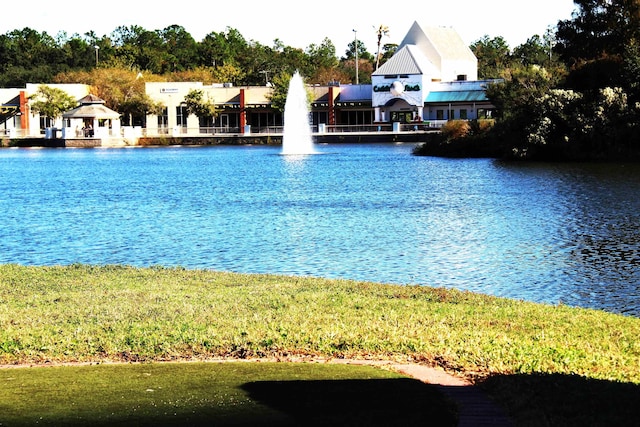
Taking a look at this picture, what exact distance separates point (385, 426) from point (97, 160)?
6916 centimetres

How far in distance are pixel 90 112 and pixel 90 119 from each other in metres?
5.15

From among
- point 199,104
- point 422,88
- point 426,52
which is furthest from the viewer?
point 426,52

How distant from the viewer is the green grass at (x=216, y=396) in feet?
26.3

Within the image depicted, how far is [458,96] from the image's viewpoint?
102625 mm

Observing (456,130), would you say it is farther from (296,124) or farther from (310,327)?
(310,327)

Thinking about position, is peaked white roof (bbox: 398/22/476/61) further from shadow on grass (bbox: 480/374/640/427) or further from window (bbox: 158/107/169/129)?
shadow on grass (bbox: 480/374/640/427)

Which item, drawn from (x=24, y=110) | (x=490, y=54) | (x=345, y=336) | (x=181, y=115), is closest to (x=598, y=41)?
(x=345, y=336)

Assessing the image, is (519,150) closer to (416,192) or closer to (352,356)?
(416,192)

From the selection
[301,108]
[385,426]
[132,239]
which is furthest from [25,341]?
[301,108]

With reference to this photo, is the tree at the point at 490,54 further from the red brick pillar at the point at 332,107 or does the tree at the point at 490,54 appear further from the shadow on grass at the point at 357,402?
the shadow on grass at the point at 357,402

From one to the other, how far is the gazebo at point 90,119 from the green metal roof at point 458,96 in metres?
34.0

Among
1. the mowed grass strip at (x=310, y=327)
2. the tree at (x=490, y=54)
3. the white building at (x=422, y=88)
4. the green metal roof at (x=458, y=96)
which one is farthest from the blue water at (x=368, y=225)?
the tree at (x=490, y=54)

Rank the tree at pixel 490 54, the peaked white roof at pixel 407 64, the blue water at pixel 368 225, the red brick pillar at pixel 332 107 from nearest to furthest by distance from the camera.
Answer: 1. the blue water at pixel 368 225
2. the peaked white roof at pixel 407 64
3. the red brick pillar at pixel 332 107
4. the tree at pixel 490 54

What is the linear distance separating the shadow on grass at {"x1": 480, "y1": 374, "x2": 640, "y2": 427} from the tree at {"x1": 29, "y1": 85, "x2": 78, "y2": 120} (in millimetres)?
Answer: 103886
